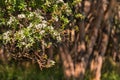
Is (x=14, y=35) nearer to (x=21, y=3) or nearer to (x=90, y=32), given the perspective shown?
(x=21, y=3)

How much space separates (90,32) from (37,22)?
8605mm

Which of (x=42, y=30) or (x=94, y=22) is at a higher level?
(x=42, y=30)

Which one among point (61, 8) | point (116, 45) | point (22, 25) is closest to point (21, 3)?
point (22, 25)

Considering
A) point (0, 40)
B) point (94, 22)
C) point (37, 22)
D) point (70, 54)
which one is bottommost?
point (70, 54)

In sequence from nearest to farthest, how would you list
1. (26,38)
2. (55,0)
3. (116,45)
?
(26,38) → (55,0) → (116,45)

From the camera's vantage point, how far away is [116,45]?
79.8 feet

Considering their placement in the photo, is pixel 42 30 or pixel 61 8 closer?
pixel 42 30

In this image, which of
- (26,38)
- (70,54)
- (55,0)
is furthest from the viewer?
(70,54)

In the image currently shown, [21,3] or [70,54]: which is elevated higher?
[21,3]

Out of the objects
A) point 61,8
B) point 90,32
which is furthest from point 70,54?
point 61,8

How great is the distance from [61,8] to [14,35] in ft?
4.40

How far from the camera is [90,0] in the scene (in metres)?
15.5

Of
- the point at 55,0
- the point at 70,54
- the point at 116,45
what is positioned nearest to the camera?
the point at 55,0

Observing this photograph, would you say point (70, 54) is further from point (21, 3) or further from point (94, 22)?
point (21, 3)
